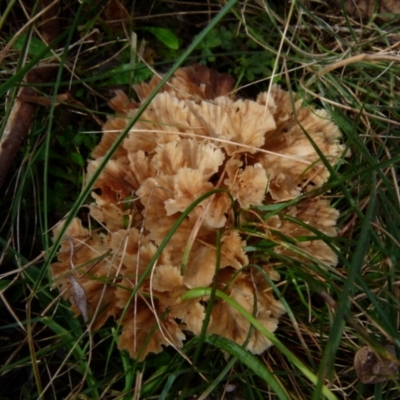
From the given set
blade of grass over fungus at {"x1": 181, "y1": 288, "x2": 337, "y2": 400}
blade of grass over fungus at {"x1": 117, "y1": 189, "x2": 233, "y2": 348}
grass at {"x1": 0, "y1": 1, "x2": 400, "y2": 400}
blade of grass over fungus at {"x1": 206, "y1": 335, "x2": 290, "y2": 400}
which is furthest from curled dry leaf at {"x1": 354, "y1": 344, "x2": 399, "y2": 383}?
blade of grass over fungus at {"x1": 117, "y1": 189, "x2": 233, "y2": 348}

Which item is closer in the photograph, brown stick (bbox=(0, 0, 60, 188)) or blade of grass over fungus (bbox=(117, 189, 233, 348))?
blade of grass over fungus (bbox=(117, 189, 233, 348))

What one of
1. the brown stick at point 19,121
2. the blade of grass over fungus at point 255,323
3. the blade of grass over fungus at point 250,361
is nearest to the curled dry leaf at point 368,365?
the blade of grass over fungus at point 255,323

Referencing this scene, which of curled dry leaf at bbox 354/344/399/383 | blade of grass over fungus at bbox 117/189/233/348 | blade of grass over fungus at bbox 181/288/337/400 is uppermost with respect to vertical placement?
blade of grass over fungus at bbox 117/189/233/348

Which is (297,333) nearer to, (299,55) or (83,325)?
(83,325)

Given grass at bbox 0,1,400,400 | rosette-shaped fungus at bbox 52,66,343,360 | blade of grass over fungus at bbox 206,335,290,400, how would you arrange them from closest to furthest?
blade of grass over fungus at bbox 206,335,290,400 < rosette-shaped fungus at bbox 52,66,343,360 < grass at bbox 0,1,400,400

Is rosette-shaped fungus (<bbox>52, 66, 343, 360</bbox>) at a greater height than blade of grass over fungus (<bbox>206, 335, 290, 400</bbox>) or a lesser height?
greater

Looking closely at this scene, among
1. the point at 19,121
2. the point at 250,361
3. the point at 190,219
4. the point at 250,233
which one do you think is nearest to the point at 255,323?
the point at 250,361

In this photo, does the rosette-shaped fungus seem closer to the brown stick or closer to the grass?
the grass
